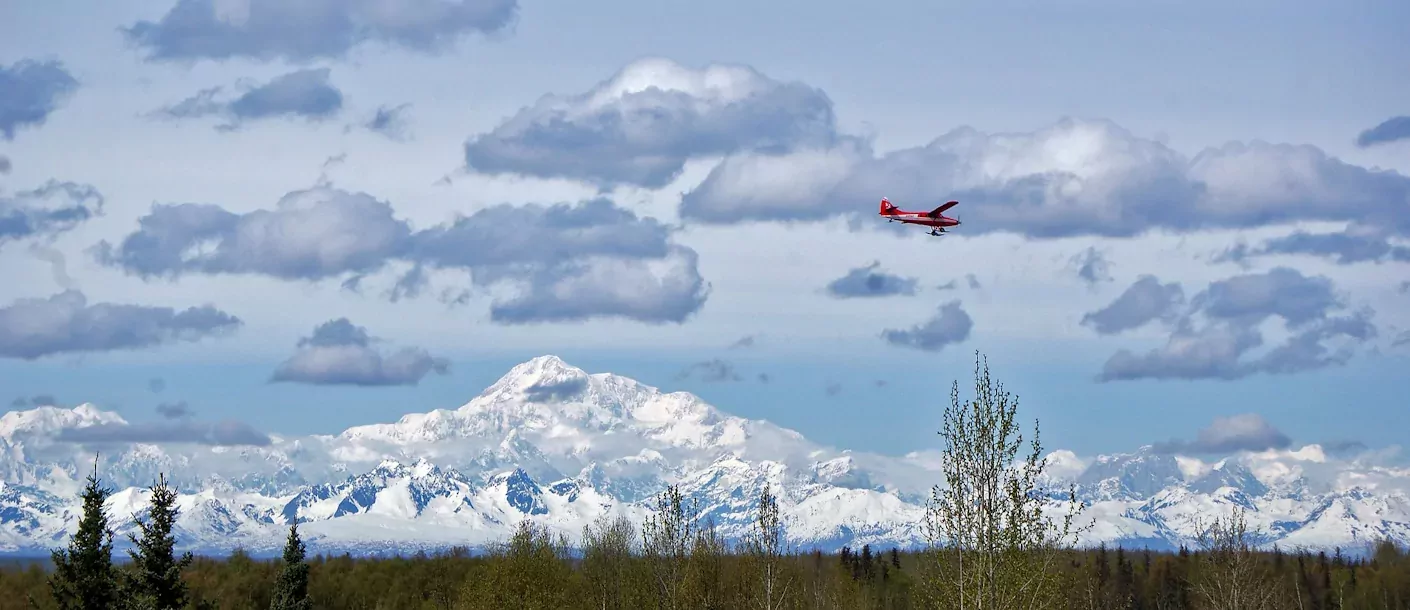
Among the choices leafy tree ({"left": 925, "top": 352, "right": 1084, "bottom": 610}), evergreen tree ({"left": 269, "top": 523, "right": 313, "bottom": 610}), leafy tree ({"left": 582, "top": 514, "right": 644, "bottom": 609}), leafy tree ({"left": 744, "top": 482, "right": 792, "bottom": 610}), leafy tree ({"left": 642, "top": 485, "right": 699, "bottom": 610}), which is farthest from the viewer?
leafy tree ({"left": 582, "top": 514, "right": 644, "bottom": 609})

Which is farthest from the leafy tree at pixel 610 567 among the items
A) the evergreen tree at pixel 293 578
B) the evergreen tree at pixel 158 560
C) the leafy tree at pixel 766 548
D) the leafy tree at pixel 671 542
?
the evergreen tree at pixel 158 560

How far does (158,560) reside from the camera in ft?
236

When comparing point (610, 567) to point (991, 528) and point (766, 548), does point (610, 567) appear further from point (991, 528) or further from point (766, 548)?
point (991, 528)

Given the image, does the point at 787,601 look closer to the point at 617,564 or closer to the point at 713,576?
the point at 713,576

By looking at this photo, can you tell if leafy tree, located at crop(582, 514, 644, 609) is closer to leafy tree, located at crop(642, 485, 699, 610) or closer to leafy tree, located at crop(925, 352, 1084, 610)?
leafy tree, located at crop(642, 485, 699, 610)

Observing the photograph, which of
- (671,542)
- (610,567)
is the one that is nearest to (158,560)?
(671,542)

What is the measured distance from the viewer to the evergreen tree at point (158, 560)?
71125mm

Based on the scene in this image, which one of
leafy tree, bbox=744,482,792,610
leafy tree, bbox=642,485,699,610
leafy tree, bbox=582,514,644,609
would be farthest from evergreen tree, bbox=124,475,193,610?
leafy tree, bbox=582,514,644,609

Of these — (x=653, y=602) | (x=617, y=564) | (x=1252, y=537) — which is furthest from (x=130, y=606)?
(x=1252, y=537)

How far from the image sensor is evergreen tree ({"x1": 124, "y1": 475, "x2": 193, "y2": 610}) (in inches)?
2800

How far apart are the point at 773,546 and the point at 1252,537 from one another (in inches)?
3149

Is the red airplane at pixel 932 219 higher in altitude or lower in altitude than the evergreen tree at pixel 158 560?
higher

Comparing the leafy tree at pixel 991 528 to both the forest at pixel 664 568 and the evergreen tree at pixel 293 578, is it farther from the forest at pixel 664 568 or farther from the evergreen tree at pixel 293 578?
the evergreen tree at pixel 293 578

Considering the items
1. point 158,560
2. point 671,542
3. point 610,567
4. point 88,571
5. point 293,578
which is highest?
point 671,542
